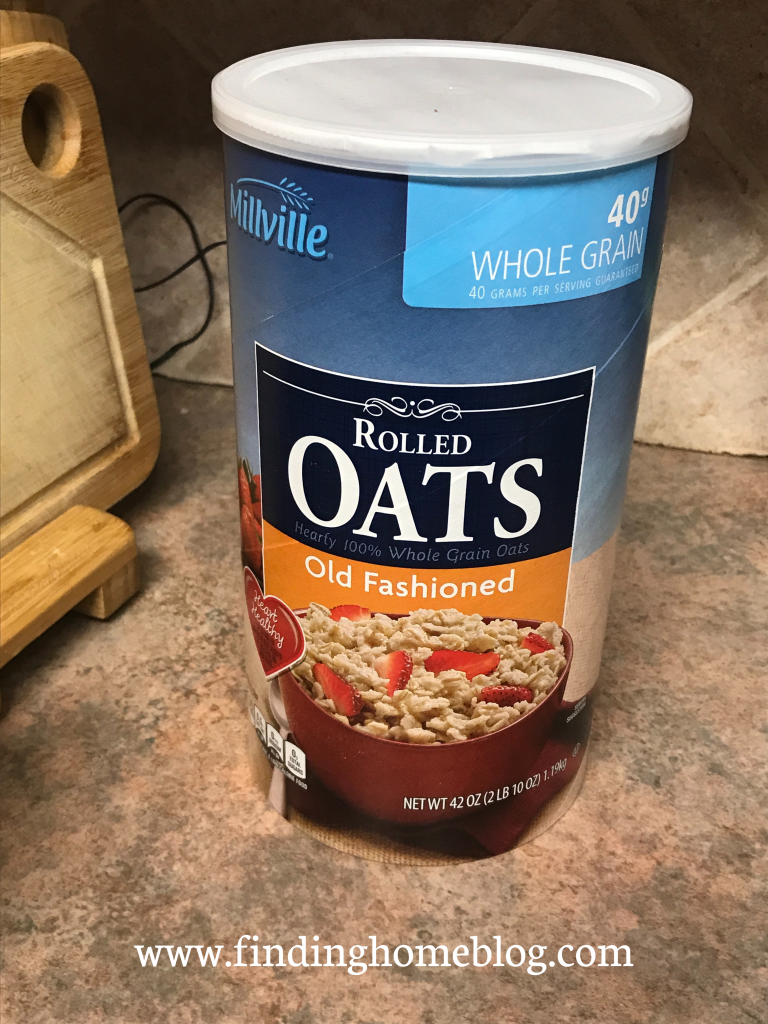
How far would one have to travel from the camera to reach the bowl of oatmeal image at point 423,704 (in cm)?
65

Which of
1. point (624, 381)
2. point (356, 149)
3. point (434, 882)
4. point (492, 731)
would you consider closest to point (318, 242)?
point (356, 149)

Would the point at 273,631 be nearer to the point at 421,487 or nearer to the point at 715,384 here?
the point at 421,487

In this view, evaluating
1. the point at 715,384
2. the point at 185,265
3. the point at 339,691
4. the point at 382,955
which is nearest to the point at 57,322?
the point at 185,265

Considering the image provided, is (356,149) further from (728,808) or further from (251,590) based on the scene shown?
(728,808)

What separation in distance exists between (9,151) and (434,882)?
722 millimetres

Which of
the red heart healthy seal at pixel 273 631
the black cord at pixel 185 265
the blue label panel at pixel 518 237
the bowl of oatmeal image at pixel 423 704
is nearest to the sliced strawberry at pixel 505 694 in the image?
the bowl of oatmeal image at pixel 423 704

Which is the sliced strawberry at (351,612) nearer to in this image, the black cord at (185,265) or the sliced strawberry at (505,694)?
the sliced strawberry at (505,694)

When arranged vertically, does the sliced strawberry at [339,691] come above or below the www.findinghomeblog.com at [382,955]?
above

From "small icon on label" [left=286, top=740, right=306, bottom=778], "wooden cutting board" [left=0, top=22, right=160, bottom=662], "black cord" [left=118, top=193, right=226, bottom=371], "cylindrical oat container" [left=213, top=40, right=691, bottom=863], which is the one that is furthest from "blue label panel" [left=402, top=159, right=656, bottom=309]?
"black cord" [left=118, top=193, right=226, bottom=371]

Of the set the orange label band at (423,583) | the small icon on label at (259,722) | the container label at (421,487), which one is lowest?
the small icon on label at (259,722)

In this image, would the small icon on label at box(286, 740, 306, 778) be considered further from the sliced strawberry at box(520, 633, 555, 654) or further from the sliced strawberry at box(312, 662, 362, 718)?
the sliced strawberry at box(520, 633, 555, 654)

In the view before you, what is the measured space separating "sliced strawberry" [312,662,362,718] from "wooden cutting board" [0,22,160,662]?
0.34 meters

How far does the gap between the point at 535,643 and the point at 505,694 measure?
4 centimetres

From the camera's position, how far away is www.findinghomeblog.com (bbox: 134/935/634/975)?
0.67m
